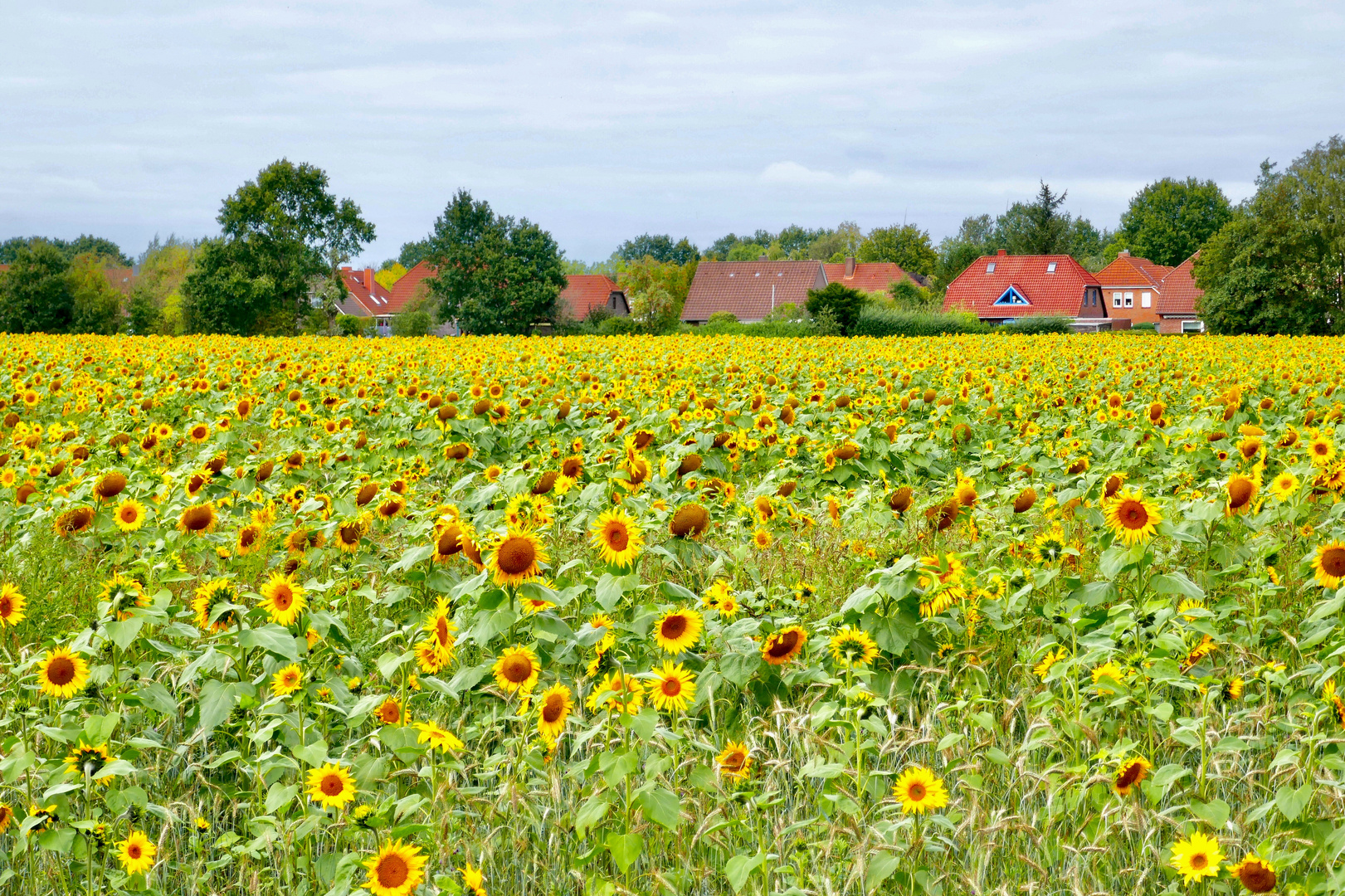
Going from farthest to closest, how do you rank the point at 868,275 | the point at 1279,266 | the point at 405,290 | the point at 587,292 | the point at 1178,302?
the point at 868,275 → the point at 405,290 → the point at 587,292 → the point at 1178,302 → the point at 1279,266

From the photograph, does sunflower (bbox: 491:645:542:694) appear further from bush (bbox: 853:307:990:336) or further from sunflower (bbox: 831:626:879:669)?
bush (bbox: 853:307:990:336)

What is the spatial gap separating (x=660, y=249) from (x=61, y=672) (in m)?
142

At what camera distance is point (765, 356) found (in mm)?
18078

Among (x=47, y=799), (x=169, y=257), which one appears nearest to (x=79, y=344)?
(x=47, y=799)

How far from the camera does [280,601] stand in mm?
3557

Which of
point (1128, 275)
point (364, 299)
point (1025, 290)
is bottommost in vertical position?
point (1025, 290)

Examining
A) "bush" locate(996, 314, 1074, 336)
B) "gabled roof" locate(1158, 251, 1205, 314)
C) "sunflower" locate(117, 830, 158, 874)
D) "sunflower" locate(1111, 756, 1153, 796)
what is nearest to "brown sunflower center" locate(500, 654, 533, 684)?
"sunflower" locate(117, 830, 158, 874)

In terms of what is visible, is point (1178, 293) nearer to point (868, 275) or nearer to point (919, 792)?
point (868, 275)

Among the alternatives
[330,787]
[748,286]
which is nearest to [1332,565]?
[330,787]

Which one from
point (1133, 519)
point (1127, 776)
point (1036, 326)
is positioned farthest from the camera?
point (1036, 326)

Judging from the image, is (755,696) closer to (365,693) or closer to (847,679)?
(847,679)

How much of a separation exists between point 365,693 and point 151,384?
33.0 ft

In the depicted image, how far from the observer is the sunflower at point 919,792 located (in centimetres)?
283

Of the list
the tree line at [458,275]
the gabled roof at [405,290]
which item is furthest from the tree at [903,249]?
the gabled roof at [405,290]
